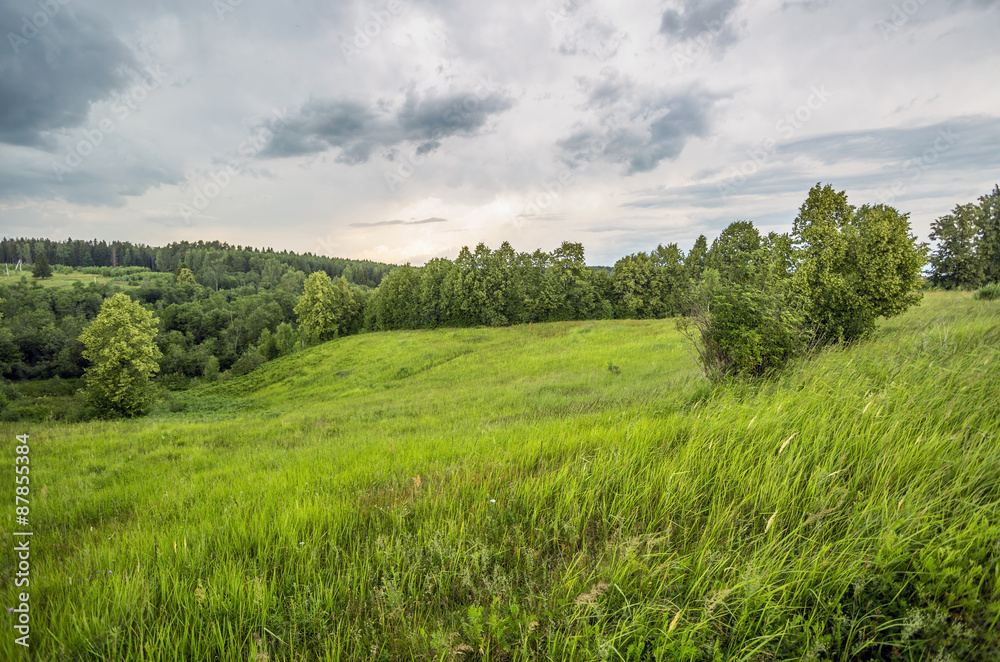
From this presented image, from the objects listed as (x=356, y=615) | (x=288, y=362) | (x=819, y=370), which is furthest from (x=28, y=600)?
(x=288, y=362)

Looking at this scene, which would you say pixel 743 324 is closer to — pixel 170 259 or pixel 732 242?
pixel 732 242

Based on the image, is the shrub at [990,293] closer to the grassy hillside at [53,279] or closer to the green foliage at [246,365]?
the green foliage at [246,365]

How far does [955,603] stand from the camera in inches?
72.9

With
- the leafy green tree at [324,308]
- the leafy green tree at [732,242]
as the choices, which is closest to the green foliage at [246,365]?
the leafy green tree at [324,308]

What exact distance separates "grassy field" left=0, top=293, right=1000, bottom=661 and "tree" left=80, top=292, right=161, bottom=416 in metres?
32.6

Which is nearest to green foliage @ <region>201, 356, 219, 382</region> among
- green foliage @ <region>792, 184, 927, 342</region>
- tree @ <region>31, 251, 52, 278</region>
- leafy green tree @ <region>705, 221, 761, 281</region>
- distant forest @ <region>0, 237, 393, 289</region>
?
green foliage @ <region>792, 184, 927, 342</region>

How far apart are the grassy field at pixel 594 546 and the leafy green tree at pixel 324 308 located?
61.6 m

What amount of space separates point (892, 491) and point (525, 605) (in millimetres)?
2756

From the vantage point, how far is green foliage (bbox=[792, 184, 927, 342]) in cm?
1099

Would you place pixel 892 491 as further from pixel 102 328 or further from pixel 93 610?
pixel 102 328

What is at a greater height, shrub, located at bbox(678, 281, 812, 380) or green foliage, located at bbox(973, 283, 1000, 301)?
green foliage, located at bbox(973, 283, 1000, 301)

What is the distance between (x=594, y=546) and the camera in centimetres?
268

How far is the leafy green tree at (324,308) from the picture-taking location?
204 ft

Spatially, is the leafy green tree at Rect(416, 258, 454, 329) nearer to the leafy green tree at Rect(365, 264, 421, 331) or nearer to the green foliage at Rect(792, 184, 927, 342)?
the leafy green tree at Rect(365, 264, 421, 331)
